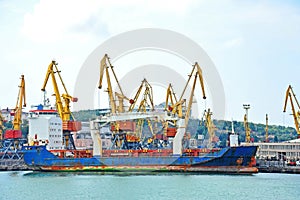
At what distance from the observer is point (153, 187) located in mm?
34375

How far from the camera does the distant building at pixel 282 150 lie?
63531mm

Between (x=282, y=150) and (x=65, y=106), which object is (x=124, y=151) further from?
(x=282, y=150)

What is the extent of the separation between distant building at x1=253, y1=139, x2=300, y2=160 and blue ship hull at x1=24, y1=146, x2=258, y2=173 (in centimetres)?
1828

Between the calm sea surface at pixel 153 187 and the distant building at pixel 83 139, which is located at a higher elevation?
the distant building at pixel 83 139

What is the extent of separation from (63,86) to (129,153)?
10.8 metres

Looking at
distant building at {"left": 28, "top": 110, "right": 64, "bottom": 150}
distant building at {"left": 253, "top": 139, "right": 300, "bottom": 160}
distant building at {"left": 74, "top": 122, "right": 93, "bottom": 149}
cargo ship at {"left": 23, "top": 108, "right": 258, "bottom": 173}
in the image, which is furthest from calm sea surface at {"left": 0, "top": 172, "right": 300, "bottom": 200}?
distant building at {"left": 74, "top": 122, "right": 93, "bottom": 149}

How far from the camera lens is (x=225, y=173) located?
44125mm

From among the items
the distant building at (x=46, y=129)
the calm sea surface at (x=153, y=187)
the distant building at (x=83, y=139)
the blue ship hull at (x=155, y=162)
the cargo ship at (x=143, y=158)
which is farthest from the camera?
the distant building at (x=83, y=139)

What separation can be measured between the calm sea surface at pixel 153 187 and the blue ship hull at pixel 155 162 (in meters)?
2.02

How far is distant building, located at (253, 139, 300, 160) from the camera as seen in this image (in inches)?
2501

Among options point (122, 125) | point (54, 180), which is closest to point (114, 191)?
point (54, 180)

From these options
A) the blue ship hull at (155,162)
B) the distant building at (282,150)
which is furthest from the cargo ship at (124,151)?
the distant building at (282,150)

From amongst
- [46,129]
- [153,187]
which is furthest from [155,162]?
[153,187]

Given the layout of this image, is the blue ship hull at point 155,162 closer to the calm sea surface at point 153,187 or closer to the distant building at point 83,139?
the calm sea surface at point 153,187
